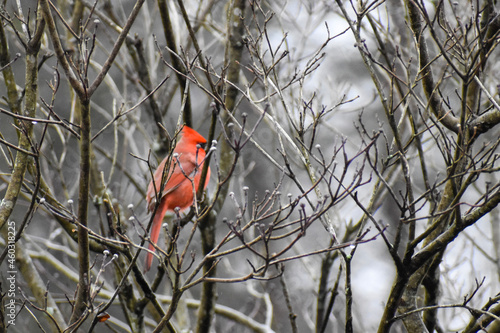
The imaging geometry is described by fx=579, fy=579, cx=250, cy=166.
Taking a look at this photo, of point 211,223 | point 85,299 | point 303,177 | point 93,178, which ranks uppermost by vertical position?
point 303,177

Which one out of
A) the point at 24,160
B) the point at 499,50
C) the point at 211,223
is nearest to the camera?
the point at 24,160

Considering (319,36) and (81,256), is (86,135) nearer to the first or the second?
(81,256)

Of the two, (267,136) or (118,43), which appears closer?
(118,43)

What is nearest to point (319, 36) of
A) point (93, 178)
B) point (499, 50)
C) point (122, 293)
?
point (499, 50)

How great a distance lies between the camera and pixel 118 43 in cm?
208

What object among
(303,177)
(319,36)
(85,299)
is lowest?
(85,299)

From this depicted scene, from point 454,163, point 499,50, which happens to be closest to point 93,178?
point 454,163

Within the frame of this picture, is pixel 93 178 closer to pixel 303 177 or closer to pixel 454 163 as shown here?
pixel 454 163

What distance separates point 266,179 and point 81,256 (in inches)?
366

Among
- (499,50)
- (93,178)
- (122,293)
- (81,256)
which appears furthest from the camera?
(499,50)

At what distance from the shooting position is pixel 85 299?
2.37 meters

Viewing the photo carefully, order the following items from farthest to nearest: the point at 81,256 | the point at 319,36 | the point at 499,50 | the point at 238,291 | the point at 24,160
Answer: the point at 238,291 → the point at 319,36 → the point at 499,50 → the point at 24,160 → the point at 81,256

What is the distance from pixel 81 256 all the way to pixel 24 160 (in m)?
0.61

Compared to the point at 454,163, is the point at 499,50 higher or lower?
higher
